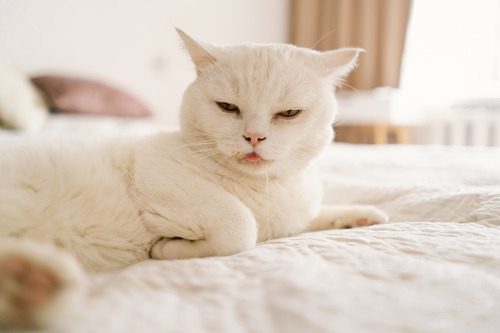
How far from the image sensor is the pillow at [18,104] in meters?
1.84

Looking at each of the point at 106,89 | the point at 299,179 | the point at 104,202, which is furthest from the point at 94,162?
the point at 106,89

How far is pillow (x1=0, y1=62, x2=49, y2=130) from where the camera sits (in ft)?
6.04

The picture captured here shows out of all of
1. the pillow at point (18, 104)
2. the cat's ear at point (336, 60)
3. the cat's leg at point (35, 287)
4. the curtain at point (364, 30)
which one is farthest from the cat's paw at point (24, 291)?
the curtain at point (364, 30)

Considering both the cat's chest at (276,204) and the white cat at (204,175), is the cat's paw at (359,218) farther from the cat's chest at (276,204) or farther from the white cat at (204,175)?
the cat's chest at (276,204)

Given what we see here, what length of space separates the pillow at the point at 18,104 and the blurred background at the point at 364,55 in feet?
2.23

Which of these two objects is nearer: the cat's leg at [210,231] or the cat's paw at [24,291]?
the cat's paw at [24,291]

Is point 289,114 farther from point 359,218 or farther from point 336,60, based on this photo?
point 359,218

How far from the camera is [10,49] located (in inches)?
101

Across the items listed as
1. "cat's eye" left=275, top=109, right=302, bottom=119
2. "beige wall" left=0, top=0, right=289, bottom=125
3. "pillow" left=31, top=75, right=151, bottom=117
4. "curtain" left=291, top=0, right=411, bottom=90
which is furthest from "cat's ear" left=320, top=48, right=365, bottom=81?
"curtain" left=291, top=0, right=411, bottom=90

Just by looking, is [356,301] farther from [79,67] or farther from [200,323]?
[79,67]

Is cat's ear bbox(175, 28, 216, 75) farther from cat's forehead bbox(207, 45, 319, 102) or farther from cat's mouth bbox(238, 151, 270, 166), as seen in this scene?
cat's mouth bbox(238, 151, 270, 166)

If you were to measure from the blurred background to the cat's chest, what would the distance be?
2483 mm

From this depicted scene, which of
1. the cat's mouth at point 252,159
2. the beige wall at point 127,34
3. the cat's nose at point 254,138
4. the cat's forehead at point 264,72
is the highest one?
the beige wall at point 127,34

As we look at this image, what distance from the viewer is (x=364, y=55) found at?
12.5ft
